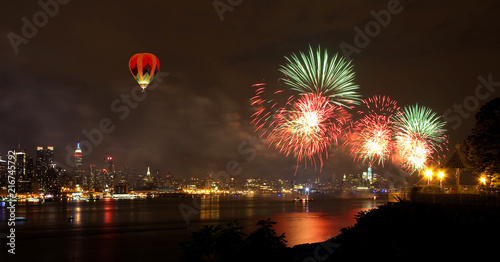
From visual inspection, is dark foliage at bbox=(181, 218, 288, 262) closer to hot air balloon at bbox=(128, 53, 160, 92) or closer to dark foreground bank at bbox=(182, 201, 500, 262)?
dark foreground bank at bbox=(182, 201, 500, 262)

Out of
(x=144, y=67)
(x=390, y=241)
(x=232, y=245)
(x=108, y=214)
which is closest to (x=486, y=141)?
(x=390, y=241)

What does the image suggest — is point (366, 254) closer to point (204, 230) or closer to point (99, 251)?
point (204, 230)

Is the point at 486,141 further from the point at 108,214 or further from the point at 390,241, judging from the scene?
the point at 108,214

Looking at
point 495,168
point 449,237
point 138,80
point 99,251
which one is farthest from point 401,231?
point 138,80

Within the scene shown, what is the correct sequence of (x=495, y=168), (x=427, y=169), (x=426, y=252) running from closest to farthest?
(x=426, y=252)
(x=495, y=168)
(x=427, y=169)

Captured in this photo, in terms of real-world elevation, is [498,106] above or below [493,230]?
above

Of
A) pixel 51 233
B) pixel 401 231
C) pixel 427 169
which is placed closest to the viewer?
pixel 401 231
